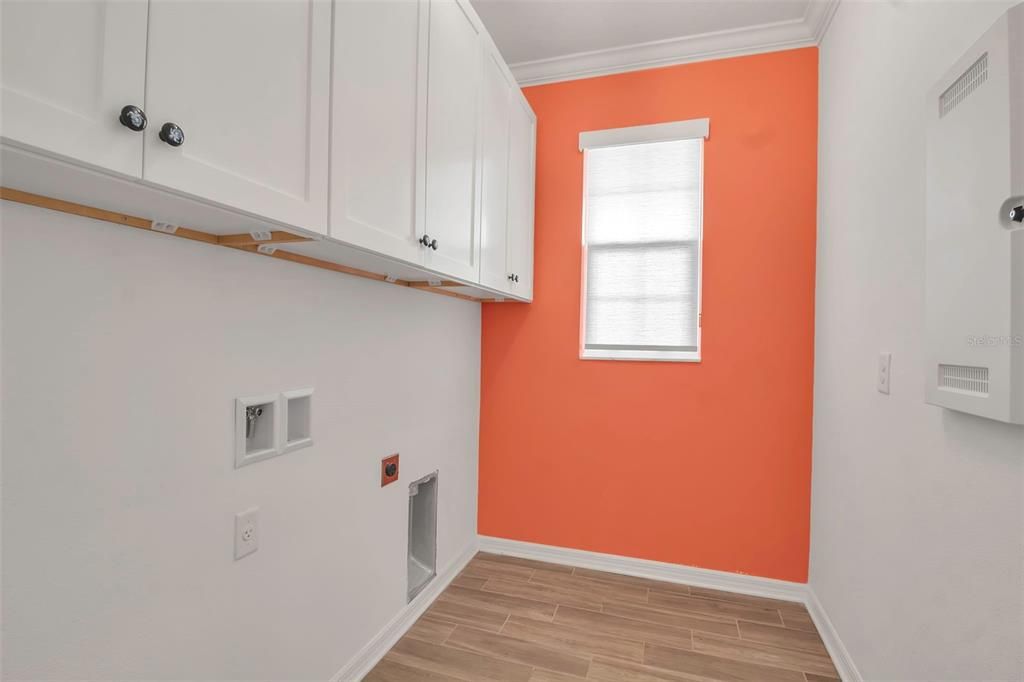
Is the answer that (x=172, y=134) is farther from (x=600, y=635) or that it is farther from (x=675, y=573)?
(x=675, y=573)

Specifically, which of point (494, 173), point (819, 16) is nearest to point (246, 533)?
point (494, 173)

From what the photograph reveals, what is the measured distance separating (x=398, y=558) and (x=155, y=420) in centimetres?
125

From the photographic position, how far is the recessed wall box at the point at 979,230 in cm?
88

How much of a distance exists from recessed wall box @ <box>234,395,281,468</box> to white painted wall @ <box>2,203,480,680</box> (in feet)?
0.10

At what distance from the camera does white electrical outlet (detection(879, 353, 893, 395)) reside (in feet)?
4.96

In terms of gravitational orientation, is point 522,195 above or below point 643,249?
above

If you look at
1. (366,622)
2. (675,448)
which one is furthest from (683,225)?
(366,622)

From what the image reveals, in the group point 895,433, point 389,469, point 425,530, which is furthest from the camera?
point 425,530

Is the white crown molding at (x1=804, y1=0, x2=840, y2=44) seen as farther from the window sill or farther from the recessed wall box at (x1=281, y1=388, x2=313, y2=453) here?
the recessed wall box at (x1=281, y1=388, x2=313, y2=453)

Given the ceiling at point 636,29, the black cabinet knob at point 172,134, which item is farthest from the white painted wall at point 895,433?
the black cabinet knob at point 172,134

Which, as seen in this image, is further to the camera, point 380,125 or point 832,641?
point 832,641

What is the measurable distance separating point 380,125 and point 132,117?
0.69 m

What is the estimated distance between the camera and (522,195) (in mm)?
2559

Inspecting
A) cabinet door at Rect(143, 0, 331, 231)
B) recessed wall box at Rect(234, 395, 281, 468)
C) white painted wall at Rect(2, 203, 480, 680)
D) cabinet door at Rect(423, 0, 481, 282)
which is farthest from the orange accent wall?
cabinet door at Rect(143, 0, 331, 231)
